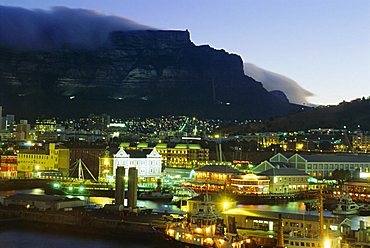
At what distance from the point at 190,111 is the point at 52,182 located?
135 feet

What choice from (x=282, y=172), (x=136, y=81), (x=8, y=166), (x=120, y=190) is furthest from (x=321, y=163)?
(x=136, y=81)

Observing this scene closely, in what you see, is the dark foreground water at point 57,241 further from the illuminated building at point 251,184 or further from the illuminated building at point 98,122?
the illuminated building at point 98,122

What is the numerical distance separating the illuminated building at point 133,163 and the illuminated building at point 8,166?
6.21 m

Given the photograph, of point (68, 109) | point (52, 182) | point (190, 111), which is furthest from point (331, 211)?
point (68, 109)

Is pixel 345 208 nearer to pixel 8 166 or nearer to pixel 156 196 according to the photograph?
pixel 156 196

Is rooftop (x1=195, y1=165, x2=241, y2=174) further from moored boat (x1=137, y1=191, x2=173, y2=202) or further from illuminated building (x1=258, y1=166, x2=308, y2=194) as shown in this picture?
moored boat (x1=137, y1=191, x2=173, y2=202)

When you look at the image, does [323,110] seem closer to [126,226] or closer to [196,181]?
[196,181]

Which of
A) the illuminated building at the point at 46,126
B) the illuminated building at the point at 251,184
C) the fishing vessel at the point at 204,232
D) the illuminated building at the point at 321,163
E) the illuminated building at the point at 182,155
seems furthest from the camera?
the illuminated building at the point at 46,126

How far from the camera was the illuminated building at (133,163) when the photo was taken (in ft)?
113

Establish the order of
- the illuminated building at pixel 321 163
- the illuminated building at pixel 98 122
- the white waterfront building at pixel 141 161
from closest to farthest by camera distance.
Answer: the illuminated building at pixel 321 163, the white waterfront building at pixel 141 161, the illuminated building at pixel 98 122

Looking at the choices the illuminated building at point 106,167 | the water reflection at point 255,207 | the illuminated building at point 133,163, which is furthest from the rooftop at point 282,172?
the illuminated building at point 106,167

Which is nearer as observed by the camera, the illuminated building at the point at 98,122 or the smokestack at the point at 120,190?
the smokestack at the point at 120,190

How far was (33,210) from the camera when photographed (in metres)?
21.3

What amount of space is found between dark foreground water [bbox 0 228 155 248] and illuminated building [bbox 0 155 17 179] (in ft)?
61.0
